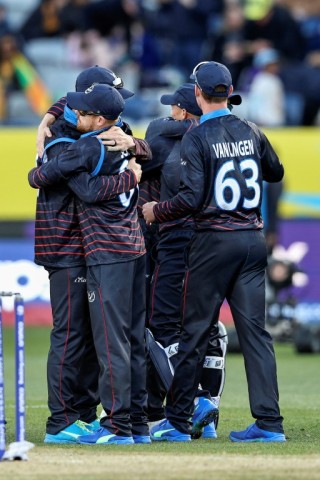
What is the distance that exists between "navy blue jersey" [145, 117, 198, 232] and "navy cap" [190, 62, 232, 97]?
557 mm

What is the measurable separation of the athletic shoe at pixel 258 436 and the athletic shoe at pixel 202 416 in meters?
0.28

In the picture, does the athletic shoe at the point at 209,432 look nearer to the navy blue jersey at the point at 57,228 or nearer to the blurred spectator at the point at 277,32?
the navy blue jersey at the point at 57,228

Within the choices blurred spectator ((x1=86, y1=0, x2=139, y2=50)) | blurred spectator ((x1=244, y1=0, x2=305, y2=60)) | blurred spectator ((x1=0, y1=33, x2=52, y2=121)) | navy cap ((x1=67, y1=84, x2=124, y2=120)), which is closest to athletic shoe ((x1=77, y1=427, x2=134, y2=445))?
navy cap ((x1=67, y1=84, x2=124, y2=120))

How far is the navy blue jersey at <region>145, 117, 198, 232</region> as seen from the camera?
8.22 metres

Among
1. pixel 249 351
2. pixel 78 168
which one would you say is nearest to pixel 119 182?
pixel 78 168

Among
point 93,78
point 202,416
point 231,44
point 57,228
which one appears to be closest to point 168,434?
point 202,416

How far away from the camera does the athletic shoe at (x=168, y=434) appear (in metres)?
7.83

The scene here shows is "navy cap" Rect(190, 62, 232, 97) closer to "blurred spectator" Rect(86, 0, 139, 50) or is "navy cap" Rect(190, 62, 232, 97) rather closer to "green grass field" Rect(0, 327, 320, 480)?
"green grass field" Rect(0, 327, 320, 480)

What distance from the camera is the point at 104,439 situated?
292 inches

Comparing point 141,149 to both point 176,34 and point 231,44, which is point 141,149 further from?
point 176,34

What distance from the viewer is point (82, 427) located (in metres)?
7.78

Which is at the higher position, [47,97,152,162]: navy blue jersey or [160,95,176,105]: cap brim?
[160,95,176,105]: cap brim

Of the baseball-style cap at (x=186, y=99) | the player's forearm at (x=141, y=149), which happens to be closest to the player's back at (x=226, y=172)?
the player's forearm at (x=141, y=149)

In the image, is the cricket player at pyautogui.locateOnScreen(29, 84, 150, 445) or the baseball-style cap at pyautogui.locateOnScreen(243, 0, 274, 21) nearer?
the cricket player at pyautogui.locateOnScreen(29, 84, 150, 445)
